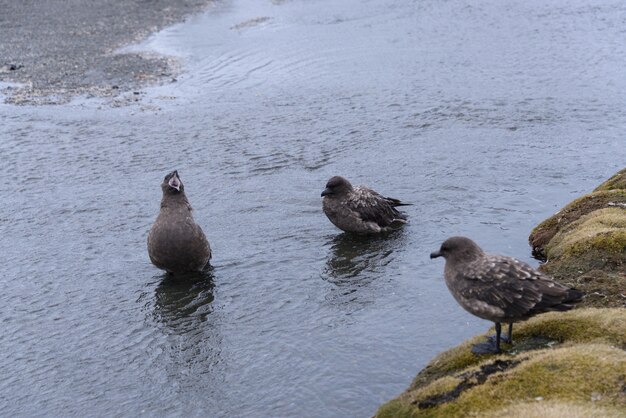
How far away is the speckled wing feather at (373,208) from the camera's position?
53.7 ft

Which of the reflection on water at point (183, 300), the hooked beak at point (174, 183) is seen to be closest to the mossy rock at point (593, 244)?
the reflection on water at point (183, 300)

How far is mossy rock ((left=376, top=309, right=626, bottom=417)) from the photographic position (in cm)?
781

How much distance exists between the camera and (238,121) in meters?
25.3

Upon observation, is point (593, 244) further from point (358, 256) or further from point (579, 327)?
point (358, 256)

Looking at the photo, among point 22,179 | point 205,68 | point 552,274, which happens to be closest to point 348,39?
point 205,68

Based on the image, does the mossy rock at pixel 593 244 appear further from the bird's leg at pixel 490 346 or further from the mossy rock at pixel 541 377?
the bird's leg at pixel 490 346

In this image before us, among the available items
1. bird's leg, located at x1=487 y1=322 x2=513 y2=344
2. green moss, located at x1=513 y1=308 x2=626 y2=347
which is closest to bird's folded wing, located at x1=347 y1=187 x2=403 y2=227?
green moss, located at x1=513 y1=308 x2=626 y2=347

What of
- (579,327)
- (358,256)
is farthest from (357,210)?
(579,327)

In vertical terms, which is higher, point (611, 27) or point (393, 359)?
point (611, 27)

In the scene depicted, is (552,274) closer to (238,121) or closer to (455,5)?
(238,121)

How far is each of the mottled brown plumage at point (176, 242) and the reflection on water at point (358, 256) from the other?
240 cm

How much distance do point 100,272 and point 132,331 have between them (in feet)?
8.56

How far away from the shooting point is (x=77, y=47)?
1389 inches

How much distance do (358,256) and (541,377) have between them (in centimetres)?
765
